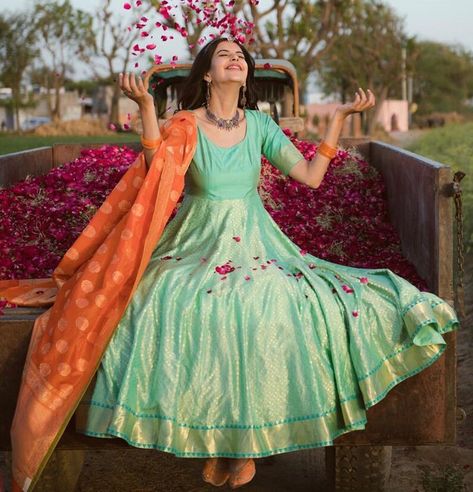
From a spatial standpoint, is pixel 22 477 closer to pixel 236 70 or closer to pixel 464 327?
pixel 236 70

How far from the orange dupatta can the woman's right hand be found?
15 centimetres

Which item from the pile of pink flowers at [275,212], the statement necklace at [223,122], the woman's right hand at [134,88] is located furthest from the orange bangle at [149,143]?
the pile of pink flowers at [275,212]

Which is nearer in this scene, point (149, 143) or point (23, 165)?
point (149, 143)

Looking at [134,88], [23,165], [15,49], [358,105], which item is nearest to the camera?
[134,88]

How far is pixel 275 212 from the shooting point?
525cm

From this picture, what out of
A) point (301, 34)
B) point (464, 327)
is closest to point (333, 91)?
point (301, 34)

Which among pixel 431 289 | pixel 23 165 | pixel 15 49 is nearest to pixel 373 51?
pixel 15 49

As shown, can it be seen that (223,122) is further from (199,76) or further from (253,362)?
(253,362)

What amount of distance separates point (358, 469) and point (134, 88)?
63.0 inches

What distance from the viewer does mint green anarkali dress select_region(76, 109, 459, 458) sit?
2.79m

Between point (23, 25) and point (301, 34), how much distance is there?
64.8 ft

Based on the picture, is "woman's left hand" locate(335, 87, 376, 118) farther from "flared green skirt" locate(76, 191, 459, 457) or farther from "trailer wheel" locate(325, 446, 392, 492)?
"trailer wheel" locate(325, 446, 392, 492)

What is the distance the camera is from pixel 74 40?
129ft

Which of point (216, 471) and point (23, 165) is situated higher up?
point (23, 165)
